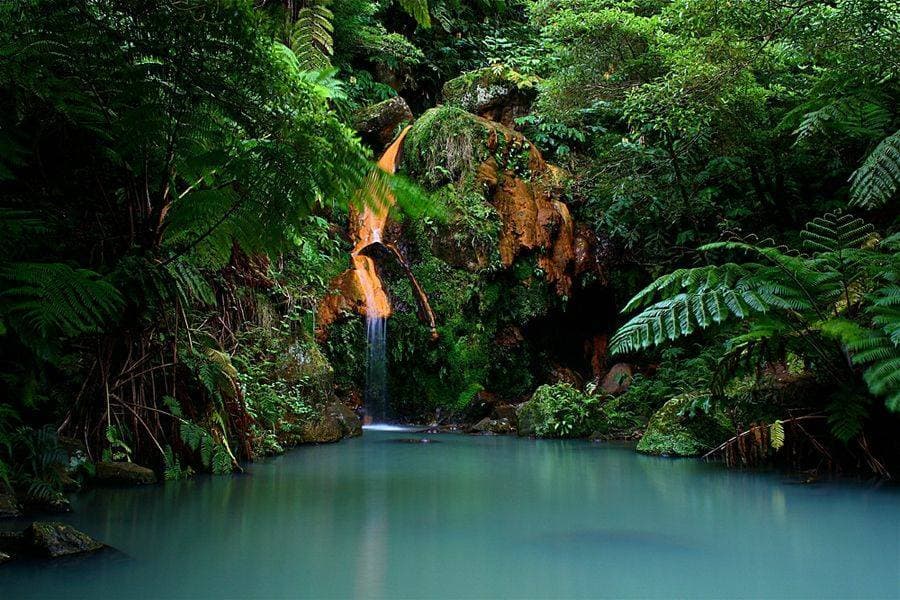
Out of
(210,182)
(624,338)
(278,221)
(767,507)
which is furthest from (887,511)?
(210,182)

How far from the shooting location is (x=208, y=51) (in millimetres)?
3418

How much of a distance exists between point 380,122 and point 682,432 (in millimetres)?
7048

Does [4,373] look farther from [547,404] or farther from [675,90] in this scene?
[675,90]

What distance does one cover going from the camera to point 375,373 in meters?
8.56

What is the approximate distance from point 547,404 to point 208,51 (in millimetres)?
5318

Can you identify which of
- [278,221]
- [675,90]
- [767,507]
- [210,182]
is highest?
[675,90]

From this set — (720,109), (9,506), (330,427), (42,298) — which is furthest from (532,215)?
(9,506)

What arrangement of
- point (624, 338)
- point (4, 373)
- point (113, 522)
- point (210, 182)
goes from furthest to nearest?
1. point (624, 338)
2. point (210, 182)
3. point (4, 373)
4. point (113, 522)

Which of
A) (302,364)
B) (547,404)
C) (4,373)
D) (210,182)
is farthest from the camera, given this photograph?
(547,404)

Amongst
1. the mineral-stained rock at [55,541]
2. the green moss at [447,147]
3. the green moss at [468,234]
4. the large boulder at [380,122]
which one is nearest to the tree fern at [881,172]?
the green moss at [468,234]

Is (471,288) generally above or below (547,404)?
above

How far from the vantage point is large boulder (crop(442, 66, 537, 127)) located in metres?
11.5

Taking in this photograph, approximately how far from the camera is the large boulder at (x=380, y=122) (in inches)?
421

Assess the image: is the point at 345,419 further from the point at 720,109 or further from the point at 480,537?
the point at 720,109
